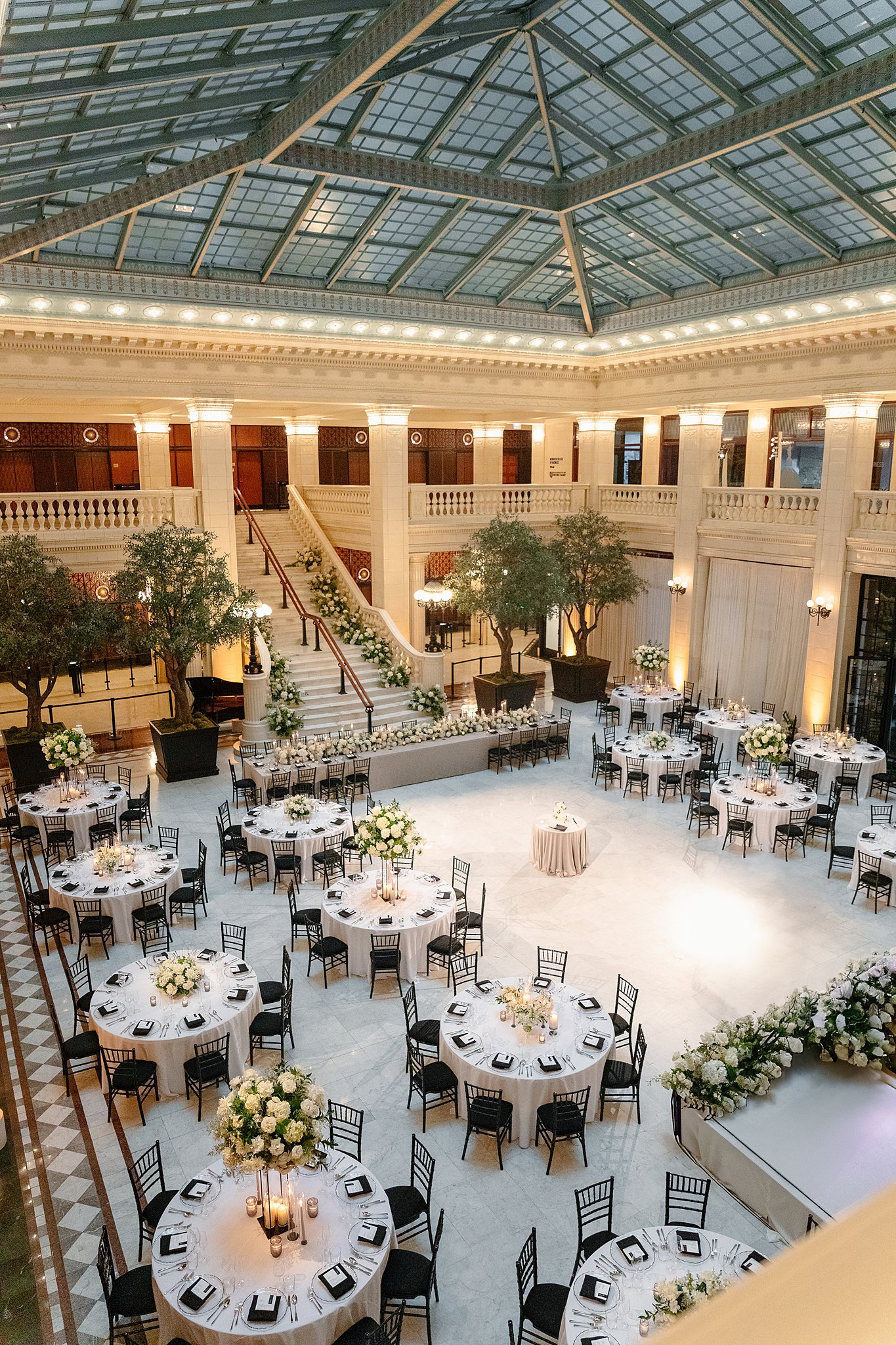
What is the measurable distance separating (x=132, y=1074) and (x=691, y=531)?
58.2ft

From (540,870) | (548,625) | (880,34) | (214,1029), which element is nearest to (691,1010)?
(540,870)

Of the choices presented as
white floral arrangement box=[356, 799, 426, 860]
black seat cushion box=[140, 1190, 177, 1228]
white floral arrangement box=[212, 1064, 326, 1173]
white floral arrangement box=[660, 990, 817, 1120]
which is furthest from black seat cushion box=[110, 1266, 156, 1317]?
white floral arrangement box=[356, 799, 426, 860]

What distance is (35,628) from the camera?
16344mm

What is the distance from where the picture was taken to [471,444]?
32.6 metres

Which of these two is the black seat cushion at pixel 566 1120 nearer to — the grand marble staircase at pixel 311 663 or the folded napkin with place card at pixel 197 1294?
the folded napkin with place card at pixel 197 1294

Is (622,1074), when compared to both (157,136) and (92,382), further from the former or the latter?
(92,382)

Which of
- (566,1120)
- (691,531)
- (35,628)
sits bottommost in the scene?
(566,1120)

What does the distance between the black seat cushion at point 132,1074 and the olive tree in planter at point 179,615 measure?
31.7ft

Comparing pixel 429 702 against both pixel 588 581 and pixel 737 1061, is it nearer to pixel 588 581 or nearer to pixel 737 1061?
pixel 588 581

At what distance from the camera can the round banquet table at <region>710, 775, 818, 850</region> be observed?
49.7ft

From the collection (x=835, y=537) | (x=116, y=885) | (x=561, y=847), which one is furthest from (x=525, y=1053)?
Result: (x=835, y=537)

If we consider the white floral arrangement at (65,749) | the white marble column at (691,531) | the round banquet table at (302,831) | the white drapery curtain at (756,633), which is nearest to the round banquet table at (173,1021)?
the round banquet table at (302,831)

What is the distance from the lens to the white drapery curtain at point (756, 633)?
67.3 feet

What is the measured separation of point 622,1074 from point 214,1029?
3844 millimetres
